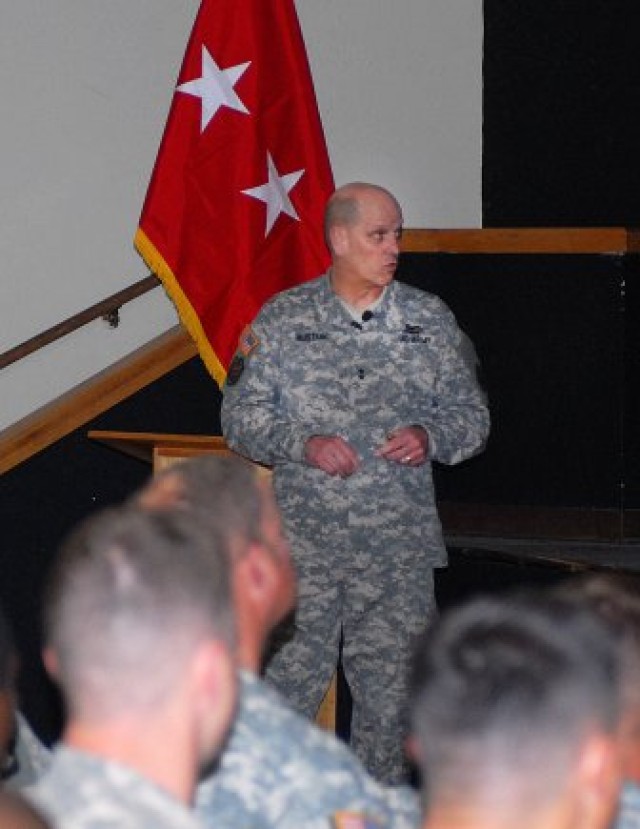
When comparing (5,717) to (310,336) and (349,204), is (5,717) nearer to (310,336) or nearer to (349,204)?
(310,336)

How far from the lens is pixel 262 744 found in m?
2.09

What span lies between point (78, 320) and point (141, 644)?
12.3ft

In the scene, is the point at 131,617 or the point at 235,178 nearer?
the point at 131,617

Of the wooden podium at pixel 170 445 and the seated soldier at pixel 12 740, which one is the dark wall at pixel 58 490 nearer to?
the wooden podium at pixel 170 445

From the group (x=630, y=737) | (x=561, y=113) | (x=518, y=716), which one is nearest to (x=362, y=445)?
(x=561, y=113)

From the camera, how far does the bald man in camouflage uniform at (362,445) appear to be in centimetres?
404

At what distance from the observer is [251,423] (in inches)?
159

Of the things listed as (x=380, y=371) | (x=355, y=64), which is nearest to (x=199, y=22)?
(x=355, y=64)

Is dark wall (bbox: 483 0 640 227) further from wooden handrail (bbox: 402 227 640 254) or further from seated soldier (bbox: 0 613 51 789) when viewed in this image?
seated soldier (bbox: 0 613 51 789)

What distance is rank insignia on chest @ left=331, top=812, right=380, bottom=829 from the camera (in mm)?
1968

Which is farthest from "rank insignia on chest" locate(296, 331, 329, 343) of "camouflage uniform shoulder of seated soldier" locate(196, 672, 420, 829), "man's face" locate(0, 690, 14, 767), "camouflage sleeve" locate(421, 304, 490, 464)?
"camouflage uniform shoulder of seated soldier" locate(196, 672, 420, 829)

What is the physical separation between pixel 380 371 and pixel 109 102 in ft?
6.25

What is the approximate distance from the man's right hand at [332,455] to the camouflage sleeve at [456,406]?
21 centimetres

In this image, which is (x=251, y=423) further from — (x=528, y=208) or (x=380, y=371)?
(x=528, y=208)
